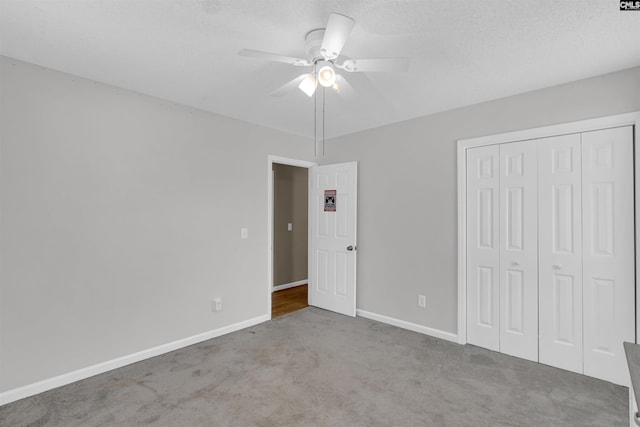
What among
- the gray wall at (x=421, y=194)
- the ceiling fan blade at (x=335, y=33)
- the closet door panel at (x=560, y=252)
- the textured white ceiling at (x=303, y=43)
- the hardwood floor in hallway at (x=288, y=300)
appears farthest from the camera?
the hardwood floor in hallway at (x=288, y=300)

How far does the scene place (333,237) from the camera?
4262 mm

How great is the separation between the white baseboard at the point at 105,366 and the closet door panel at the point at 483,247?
252 cm

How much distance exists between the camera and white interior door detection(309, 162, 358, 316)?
161 inches

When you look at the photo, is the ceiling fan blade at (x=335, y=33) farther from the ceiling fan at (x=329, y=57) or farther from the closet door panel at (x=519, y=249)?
the closet door panel at (x=519, y=249)

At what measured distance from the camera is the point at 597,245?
2.52 m

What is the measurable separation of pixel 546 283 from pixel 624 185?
0.96m

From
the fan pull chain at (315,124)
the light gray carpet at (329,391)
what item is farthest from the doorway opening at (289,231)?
the light gray carpet at (329,391)

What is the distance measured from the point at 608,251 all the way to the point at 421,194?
1.63 meters

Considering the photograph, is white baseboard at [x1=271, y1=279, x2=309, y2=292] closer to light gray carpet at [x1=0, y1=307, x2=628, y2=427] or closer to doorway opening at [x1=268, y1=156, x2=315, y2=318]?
doorway opening at [x1=268, y1=156, x2=315, y2=318]

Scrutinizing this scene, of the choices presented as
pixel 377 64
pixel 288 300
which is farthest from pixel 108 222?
pixel 288 300

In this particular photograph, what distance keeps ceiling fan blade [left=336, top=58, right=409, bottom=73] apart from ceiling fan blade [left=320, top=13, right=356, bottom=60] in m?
0.14

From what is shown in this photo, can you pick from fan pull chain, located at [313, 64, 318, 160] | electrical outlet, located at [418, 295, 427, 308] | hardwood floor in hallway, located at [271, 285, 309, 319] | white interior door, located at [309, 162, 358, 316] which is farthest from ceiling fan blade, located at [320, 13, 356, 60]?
hardwood floor in hallway, located at [271, 285, 309, 319]

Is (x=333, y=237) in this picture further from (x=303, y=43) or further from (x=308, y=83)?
(x=303, y=43)

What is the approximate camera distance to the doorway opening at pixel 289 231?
17.9 ft
